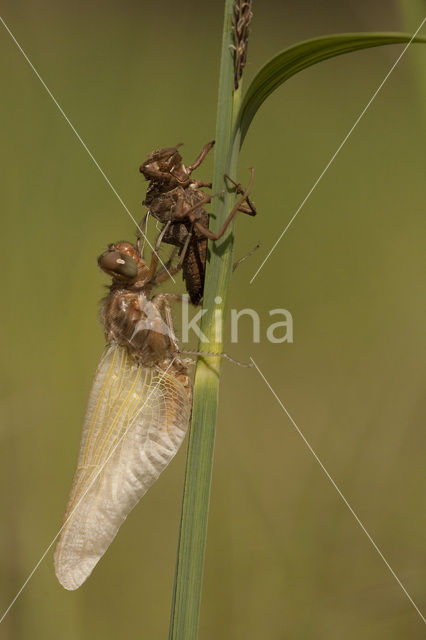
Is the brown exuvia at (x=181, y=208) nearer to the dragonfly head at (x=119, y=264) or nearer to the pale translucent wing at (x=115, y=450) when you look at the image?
the dragonfly head at (x=119, y=264)

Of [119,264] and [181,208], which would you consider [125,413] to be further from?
[181,208]

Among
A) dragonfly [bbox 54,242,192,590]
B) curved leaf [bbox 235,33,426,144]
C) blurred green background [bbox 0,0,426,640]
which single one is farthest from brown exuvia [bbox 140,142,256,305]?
blurred green background [bbox 0,0,426,640]

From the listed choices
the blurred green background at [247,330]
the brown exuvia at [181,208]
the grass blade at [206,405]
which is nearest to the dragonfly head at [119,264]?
the brown exuvia at [181,208]

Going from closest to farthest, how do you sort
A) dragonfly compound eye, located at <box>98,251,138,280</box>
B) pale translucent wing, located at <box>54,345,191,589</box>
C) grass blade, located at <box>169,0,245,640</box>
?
grass blade, located at <box>169,0,245,640</box>, pale translucent wing, located at <box>54,345,191,589</box>, dragonfly compound eye, located at <box>98,251,138,280</box>

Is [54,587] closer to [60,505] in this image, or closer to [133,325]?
[60,505]

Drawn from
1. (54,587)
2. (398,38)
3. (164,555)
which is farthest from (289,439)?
(398,38)

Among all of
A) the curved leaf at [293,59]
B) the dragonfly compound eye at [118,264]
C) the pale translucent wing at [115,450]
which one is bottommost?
the pale translucent wing at [115,450]

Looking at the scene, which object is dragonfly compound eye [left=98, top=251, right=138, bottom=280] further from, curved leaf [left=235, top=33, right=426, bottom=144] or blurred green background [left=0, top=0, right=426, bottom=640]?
curved leaf [left=235, top=33, right=426, bottom=144]

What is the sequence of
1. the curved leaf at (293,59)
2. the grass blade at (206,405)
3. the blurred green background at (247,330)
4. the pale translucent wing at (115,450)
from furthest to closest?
the blurred green background at (247,330) → the pale translucent wing at (115,450) → the grass blade at (206,405) → the curved leaf at (293,59)
